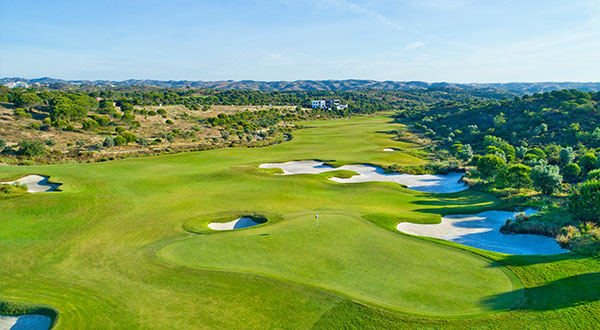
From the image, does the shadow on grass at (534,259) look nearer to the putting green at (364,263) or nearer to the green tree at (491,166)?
the putting green at (364,263)

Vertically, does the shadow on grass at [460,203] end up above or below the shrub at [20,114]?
below

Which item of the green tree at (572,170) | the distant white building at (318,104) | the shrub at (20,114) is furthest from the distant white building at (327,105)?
the green tree at (572,170)

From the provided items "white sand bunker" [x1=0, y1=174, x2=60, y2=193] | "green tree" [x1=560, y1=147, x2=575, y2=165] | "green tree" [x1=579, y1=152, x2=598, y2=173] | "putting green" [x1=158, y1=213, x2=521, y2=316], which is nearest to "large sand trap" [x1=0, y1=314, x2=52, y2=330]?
"putting green" [x1=158, y1=213, x2=521, y2=316]

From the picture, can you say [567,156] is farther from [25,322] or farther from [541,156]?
[25,322]

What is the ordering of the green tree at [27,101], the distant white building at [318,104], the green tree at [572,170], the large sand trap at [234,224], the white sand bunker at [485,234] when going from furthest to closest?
the distant white building at [318,104], the green tree at [27,101], the green tree at [572,170], the large sand trap at [234,224], the white sand bunker at [485,234]

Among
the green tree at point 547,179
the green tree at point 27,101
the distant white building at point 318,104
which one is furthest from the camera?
the distant white building at point 318,104

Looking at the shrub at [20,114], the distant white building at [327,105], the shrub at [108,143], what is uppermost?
the distant white building at [327,105]

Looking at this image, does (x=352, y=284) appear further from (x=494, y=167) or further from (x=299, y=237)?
(x=494, y=167)

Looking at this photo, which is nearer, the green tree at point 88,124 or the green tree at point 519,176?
the green tree at point 519,176
